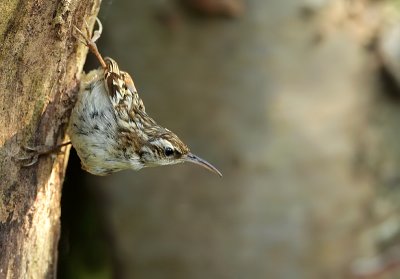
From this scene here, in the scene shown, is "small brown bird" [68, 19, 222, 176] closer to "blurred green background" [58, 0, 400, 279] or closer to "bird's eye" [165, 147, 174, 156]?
"bird's eye" [165, 147, 174, 156]

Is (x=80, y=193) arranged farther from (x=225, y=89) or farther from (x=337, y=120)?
(x=337, y=120)

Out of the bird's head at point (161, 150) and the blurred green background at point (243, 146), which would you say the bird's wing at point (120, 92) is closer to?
the bird's head at point (161, 150)

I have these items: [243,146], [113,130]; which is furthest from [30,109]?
[243,146]

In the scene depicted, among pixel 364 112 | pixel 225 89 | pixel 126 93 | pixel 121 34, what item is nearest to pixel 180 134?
pixel 225 89


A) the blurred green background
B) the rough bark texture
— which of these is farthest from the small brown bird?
the blurred green background

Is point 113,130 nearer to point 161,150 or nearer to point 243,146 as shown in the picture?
point 161,150

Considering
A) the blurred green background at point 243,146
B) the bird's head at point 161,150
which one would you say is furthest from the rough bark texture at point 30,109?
the blurred green background at point 243,146
